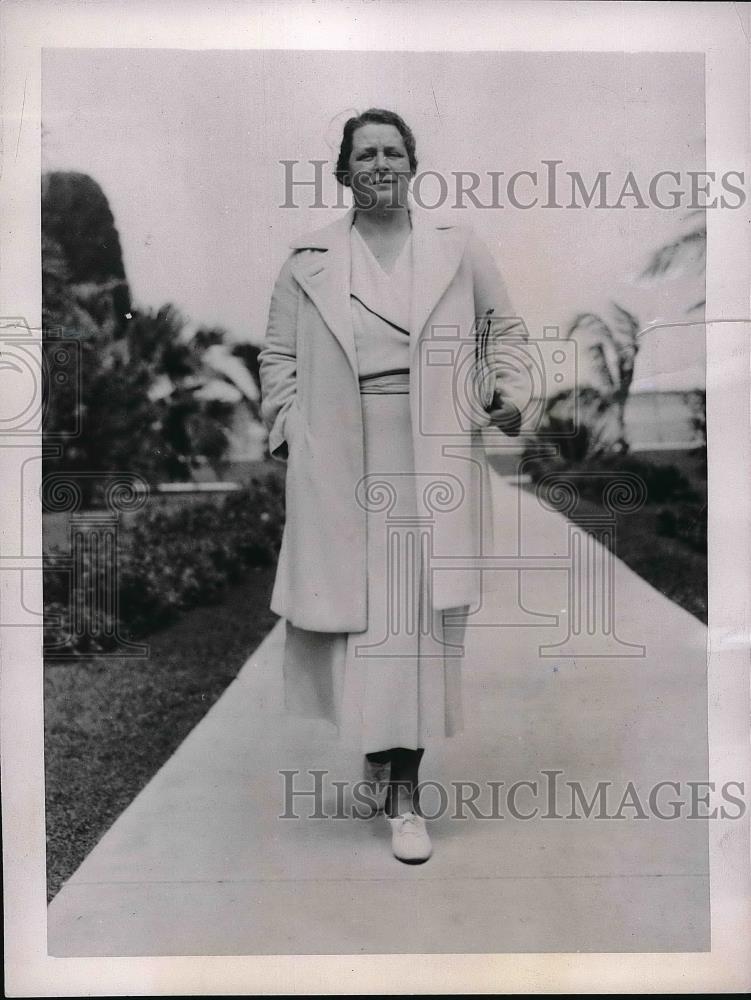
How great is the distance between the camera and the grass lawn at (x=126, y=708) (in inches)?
118

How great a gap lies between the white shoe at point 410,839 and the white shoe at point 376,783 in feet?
0.17

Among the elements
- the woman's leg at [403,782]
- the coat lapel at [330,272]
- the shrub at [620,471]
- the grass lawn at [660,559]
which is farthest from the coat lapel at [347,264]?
the woman's leg at [403,782]

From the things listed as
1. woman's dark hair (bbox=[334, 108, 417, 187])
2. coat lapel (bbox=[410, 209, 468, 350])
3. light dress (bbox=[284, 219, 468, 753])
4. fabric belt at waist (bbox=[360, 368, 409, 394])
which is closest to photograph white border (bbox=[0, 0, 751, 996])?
woman's dark hair (bbox=[334, 108, 417, 187])

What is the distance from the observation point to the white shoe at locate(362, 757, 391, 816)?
10.00 feet

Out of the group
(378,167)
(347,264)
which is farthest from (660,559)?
(378,167)

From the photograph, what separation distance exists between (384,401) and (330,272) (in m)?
0.38

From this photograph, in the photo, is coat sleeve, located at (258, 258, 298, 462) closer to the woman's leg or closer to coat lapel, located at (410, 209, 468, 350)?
coat lapel, located at (410, 209, 468, 350)

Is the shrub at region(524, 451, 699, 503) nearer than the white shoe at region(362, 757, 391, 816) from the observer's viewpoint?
Yes

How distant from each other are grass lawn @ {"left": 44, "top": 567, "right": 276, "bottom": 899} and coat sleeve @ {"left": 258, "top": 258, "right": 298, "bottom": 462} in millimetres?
433

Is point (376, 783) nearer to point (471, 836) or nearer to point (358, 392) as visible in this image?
point (471, 836)

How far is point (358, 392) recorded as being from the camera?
116 inches

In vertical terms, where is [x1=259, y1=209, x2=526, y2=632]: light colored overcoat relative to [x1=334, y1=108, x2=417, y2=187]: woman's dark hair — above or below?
below

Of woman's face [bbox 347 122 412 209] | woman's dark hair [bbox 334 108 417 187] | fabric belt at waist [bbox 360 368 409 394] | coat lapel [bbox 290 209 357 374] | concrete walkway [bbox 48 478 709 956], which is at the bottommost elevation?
concrete walkway [bbox 48 478 709 956]

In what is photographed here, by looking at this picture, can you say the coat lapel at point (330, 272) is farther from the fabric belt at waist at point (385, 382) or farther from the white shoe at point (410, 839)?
the white shoe at point (410, 839)
